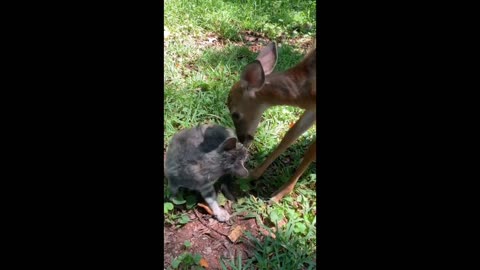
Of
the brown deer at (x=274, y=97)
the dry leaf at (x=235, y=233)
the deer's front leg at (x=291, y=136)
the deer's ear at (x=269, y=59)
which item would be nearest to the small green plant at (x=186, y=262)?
the dry leaf at (x=235, y=233)

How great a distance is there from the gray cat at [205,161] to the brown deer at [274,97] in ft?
1.27

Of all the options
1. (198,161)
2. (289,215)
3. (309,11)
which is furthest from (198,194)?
(309,11)

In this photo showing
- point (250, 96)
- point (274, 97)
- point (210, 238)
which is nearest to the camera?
point (210, 238)

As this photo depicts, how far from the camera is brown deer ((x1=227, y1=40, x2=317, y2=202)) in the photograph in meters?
3.49

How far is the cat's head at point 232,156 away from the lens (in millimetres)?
3387

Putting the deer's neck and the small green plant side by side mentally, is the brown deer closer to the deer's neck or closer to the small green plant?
the deer's neck

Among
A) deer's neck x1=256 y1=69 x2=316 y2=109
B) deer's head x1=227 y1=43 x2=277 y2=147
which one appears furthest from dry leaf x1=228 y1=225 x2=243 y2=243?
deer's neck x1=256 y1=69 x2=316 y2=109

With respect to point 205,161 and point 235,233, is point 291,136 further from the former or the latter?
point 235,233

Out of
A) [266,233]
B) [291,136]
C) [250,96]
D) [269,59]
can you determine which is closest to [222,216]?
[266,233]

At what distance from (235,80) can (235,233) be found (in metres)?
1.88

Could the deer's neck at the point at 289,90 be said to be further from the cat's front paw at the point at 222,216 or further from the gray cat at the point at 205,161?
the cat's front paw at the point at 222,216

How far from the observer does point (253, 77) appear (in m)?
3.63

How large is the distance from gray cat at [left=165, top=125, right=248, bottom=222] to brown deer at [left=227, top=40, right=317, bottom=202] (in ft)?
1.27
